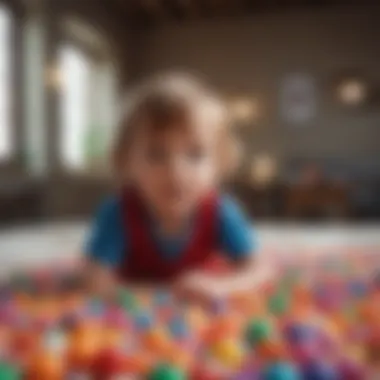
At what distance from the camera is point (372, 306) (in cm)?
64

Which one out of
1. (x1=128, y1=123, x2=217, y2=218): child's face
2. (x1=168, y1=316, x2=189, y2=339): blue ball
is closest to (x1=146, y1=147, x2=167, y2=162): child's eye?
(x1=128, y1=123, x2=217, y2=218): child's face

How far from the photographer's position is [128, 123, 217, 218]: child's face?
757 mm

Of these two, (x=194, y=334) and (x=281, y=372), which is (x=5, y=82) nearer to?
(x=194, y=334)

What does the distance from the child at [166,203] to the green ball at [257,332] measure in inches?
8.3

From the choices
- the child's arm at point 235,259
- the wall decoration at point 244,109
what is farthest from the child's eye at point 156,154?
the wall decoration at point 244,109

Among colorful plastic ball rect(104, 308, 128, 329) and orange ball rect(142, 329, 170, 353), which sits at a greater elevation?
orange ball rect(142, 329, 170, 353)

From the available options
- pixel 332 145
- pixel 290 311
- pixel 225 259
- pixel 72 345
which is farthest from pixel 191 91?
pixel 332 145

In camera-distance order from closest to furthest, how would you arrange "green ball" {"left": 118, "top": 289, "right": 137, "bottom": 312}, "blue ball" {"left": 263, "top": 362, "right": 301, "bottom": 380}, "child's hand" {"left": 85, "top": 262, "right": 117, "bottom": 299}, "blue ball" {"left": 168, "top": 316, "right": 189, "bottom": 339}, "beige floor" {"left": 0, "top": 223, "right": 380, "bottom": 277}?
"blue ball" {"left": 263, "top": 362, "right": 301, "bottom": 380} → "blue ball" {"left": 168, "top": 316, "right": 189, "bottom": 339} → "green ball" {"left": 118, "top": 289, "right": 137, "bottom": 312} → "child's hand" {"left": 85, "top": 262, "right": 117, "bottom": 299} → "beige floor" {"left": 0, "top": 223, "right": 380, "bottom": 277}

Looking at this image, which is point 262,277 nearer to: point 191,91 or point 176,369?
point 191,91

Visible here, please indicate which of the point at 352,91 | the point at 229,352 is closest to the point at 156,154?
the point at 229,352

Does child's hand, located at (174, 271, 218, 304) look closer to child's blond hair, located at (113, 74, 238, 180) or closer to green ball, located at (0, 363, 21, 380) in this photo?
child's blond hair, located at (113, 74, 238, 180)

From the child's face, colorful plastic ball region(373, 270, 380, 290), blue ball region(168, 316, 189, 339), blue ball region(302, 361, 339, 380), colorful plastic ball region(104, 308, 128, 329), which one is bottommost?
colorful plastic ball region(373, 270, 380, 290)

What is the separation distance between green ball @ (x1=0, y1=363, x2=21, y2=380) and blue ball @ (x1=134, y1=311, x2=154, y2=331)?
135 mm

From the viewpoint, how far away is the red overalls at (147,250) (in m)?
0.81
